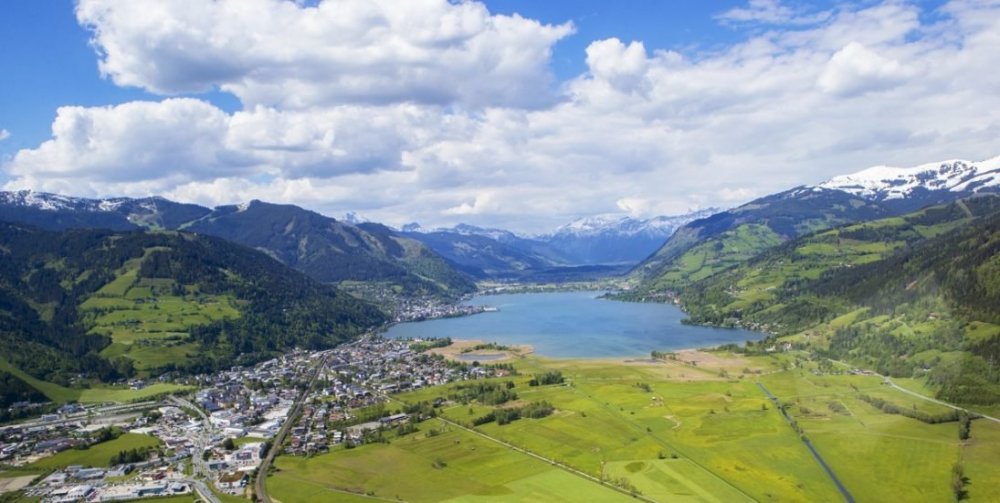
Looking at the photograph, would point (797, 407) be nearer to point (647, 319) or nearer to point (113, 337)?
point (647, 319)

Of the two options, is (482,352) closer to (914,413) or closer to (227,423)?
(227,423)

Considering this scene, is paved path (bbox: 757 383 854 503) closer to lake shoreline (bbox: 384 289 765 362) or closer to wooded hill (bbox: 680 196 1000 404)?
wooded hill (bbox: 680 196 1000 404)

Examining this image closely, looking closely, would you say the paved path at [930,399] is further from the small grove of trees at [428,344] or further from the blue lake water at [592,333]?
the small grove of trees at [428,344]

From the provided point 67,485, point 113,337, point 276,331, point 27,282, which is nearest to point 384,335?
point 276,331

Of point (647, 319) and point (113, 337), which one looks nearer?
point (113, 337)

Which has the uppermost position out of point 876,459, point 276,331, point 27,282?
point 27,282
